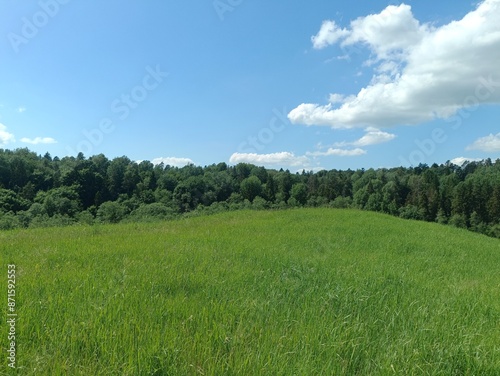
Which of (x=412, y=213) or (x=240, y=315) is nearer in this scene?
(x=240, y=315)

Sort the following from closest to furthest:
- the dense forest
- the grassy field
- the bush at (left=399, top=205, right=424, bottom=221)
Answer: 1. the grassy field
2. the dense forest
3. the bush at (left=399, top=205, right=424, bottom=221)

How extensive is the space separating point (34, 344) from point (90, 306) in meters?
0.77

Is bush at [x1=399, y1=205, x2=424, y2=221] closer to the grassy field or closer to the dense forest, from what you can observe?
the dense forest

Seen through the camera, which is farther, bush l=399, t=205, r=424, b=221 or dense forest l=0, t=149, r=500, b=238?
bush l=399, t=205, r=424, b=221

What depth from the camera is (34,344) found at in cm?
292

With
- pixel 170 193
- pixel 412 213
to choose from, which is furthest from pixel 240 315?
pixel 412 213

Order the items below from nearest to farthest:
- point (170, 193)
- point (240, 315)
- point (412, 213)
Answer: point (240, 315) < point (412, 213) < point (170, 193)

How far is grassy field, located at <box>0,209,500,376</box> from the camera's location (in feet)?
9.41

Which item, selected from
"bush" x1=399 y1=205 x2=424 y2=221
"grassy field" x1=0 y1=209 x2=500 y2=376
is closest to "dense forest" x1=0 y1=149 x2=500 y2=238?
"bush" x1=399 y1=205 x2=424 y2=221

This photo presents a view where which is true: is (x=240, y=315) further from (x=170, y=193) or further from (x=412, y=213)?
(x=412, y=213)

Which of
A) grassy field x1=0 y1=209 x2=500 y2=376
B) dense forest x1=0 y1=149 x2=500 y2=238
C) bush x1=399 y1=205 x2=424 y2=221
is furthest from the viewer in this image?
bush x1=399 y1=205 x2=424 y2=221

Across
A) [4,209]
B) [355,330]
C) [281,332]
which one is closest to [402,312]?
[355,330]

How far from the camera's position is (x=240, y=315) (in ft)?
12.6

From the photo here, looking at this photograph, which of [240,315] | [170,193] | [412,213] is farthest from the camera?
[170,193]
